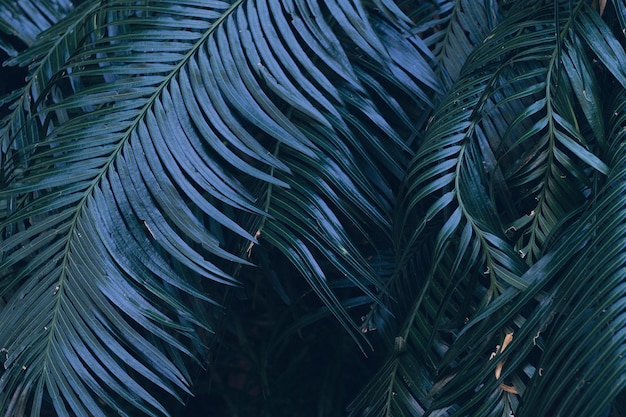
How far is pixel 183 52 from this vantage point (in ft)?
3.69

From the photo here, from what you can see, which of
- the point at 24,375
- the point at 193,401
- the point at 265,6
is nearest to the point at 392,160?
the point at 265,6

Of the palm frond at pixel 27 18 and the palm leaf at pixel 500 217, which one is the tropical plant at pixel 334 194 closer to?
the palm leaf at pixel 500 217

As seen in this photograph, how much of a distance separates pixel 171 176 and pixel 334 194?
24 cm

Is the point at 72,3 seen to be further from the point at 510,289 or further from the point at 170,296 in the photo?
the point at 510,289

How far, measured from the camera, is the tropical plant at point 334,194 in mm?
900

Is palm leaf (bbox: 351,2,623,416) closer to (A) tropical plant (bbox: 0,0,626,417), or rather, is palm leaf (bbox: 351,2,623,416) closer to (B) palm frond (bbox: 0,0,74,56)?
(A) tropical plant (bbox: 0,0,626,417)

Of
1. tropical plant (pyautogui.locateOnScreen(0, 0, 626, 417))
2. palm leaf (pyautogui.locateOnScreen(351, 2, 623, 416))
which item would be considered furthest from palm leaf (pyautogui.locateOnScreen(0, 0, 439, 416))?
palm leaf (pyautogui.locateOnScreen(351, 2, 623, 416))

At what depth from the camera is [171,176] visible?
41.2 inches

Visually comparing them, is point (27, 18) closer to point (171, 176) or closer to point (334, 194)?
point (171, 176)

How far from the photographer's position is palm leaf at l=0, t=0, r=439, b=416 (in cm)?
95

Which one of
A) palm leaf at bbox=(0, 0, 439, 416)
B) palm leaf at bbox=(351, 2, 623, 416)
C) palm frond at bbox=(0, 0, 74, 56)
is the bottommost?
palm leaf at bbox=(351, 2, 623, 416)

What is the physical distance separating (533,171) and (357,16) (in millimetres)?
370

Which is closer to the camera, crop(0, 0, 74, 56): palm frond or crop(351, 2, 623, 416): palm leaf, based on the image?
crop(351, 2, 623, 416): palm leaf

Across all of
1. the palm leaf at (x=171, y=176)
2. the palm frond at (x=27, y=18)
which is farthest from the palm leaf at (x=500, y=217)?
the palm frond at (x=27, y=18)
